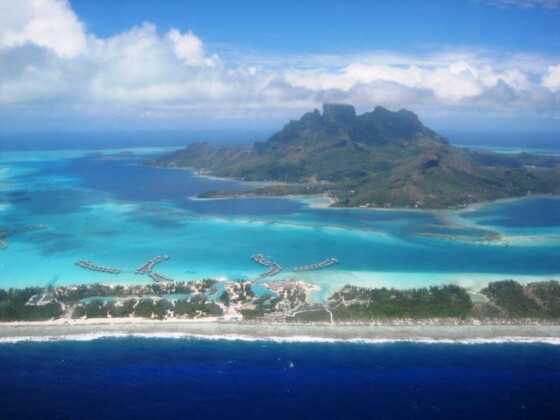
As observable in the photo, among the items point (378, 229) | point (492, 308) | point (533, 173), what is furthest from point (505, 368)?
point (533, 173)

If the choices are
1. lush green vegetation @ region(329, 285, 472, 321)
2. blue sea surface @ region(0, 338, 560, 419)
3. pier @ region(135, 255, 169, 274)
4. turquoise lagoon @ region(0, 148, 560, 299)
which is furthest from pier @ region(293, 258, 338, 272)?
blue sea surface @ region(0, 338, 560, 419)

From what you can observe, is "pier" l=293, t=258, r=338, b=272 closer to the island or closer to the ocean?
the ocean

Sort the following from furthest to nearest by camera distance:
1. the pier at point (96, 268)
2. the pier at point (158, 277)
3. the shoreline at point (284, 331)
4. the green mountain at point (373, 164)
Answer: the green mountain at point (373, 164) → the pier at point (96, 268) → the pier at point (158, 277) → the shoreline at point (284, 331)

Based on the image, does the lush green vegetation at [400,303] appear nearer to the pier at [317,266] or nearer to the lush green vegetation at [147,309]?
the pier at [317,266]

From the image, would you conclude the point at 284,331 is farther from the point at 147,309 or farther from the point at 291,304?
the point at 147,309

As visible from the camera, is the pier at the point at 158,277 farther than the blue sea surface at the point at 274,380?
Yes

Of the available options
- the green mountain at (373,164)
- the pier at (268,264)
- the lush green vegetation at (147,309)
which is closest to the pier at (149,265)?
the lush green vegetation at (147,309)

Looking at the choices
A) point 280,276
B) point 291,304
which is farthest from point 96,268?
point 291,304
